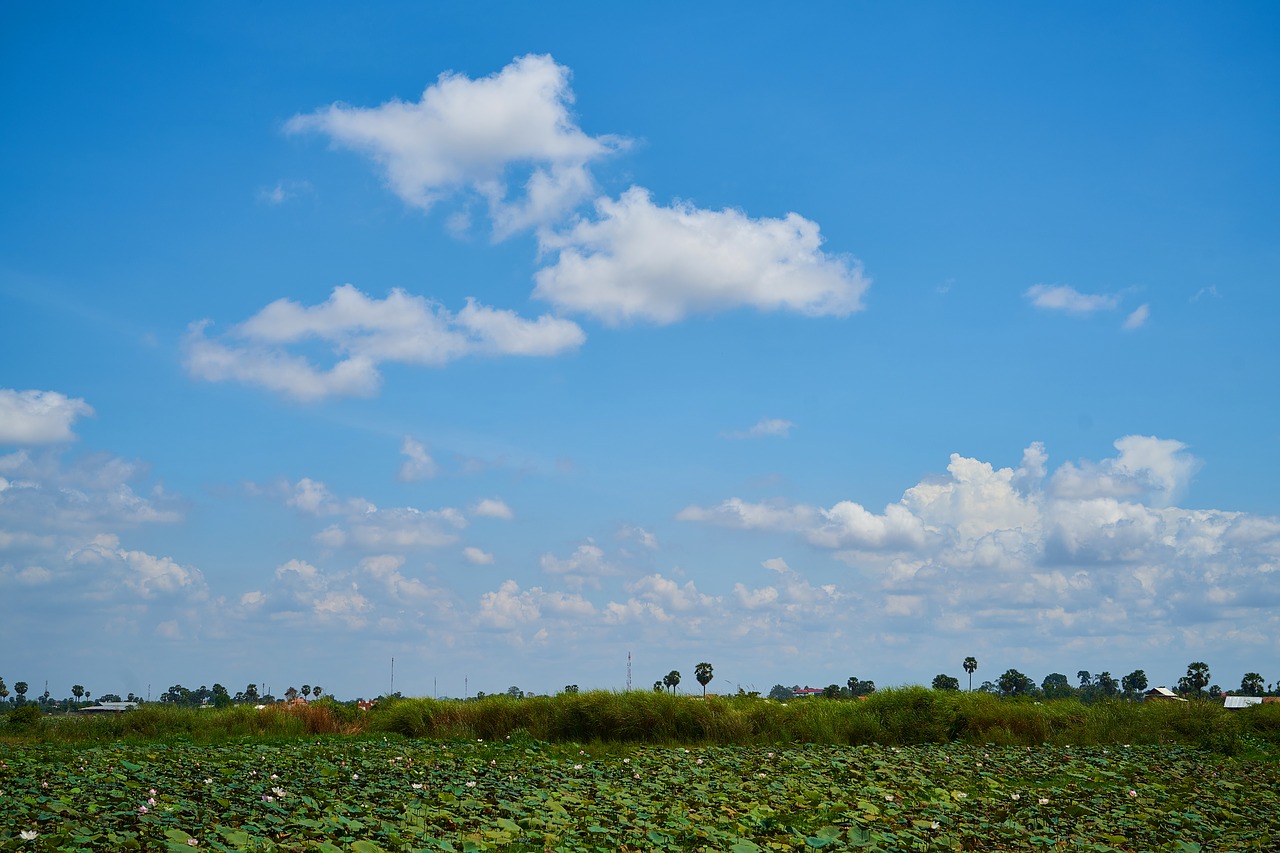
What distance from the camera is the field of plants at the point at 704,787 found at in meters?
7.73

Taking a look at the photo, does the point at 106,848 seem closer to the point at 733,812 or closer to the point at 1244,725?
the point at 733,812

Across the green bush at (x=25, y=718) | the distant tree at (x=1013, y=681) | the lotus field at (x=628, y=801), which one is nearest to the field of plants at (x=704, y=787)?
the lotus field at (x=628, y=801)

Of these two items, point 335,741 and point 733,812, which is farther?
point 335,741

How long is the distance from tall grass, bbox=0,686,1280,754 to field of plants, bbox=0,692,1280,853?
6cm

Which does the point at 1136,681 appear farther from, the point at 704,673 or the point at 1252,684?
the point at 704,673

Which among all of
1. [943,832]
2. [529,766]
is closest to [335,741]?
[529,766]

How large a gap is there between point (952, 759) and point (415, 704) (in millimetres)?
12829

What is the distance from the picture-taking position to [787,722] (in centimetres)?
1956

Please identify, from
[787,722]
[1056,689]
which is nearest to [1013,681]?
[1056,689]

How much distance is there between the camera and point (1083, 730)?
62.4 feet

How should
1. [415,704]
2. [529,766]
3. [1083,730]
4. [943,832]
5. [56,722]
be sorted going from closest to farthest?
[943,832] → [529,766] → [1083,730] → [415,704] → [56,722]

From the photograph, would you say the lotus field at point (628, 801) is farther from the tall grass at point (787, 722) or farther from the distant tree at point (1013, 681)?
the distant tree at point (1013, 681)

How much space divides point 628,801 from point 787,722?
10953mm

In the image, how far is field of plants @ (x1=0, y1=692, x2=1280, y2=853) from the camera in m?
7.73
